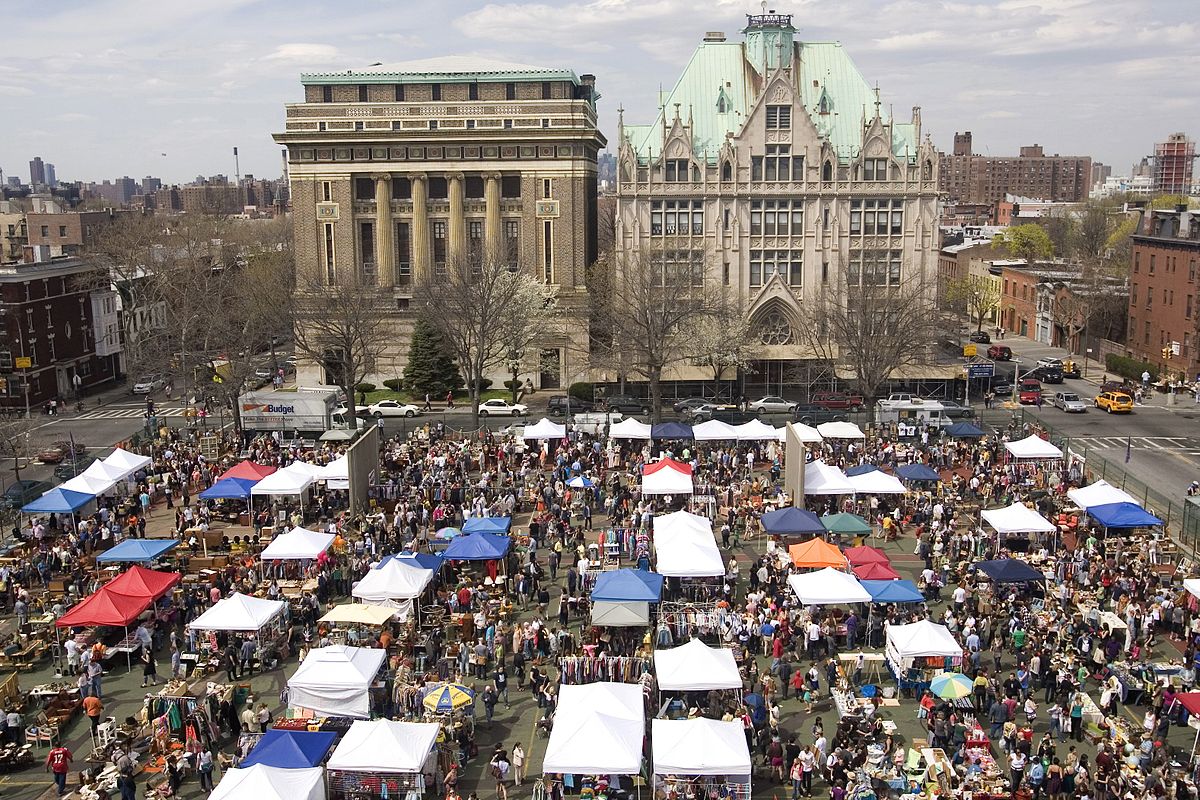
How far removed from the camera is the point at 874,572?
30469 mm

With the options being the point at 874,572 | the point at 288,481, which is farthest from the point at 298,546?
the point at 874,572

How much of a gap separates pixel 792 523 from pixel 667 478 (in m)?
6.68

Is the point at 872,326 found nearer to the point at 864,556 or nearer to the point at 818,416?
the point at 818,416

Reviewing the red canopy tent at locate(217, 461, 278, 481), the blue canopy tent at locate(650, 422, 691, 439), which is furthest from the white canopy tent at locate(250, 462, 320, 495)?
the blue canopy tent at locate(650, 422, 691, 439)

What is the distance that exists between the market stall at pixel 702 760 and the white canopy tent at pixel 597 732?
577mm

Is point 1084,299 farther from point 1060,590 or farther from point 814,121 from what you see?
point 1060,590

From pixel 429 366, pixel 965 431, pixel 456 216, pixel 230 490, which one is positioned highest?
pixel 456 216

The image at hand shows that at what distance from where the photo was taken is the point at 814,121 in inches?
2820

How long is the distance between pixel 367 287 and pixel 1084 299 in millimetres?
55235

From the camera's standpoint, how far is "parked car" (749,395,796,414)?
59625 mm

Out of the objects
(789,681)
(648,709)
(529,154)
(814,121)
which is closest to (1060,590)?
(789,681)

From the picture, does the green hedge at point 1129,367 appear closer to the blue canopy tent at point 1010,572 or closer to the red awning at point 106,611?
the blue canopy tent at point 1010,572

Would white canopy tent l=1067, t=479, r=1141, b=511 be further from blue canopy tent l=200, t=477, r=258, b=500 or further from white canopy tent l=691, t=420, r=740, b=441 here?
blue canopy tent l=200, t=477, r=258, b=500

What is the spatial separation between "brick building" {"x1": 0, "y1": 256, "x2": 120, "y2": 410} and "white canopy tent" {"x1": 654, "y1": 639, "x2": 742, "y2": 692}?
176 ft
